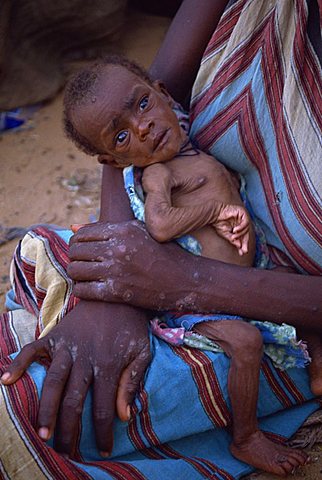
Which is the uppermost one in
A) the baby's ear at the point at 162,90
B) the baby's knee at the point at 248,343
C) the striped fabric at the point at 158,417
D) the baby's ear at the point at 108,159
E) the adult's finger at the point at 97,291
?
the baby's ear at the point at 162,90

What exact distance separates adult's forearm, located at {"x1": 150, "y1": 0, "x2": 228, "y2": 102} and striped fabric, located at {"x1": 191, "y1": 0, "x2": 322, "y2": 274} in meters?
0.14

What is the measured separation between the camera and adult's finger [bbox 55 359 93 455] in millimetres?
1720

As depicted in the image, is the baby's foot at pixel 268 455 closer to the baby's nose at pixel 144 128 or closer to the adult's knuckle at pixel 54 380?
the adult's knuckle at pixel 54 380

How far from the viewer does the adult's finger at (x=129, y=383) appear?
69.7 inches

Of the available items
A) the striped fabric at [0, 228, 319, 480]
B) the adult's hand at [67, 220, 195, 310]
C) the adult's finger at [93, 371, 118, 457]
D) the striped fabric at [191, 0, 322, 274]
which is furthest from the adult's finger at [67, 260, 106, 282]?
the striped fabric at [191, 0, 322, 274]

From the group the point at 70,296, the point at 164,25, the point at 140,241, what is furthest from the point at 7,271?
the point at 164,25

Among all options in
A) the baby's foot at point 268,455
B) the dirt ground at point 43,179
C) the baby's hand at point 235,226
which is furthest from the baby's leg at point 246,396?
the dirt ground at point 43,179

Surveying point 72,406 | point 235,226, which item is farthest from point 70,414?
point 235,226

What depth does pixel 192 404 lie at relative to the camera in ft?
6.08

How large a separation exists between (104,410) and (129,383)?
0.09 metres

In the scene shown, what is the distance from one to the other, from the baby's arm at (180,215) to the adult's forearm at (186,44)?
407 millimetres

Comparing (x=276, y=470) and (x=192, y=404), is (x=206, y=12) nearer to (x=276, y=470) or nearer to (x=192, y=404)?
(x=192, y=404)

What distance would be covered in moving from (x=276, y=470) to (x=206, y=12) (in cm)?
130

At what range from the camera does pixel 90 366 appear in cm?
180
